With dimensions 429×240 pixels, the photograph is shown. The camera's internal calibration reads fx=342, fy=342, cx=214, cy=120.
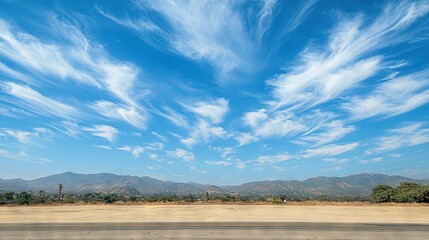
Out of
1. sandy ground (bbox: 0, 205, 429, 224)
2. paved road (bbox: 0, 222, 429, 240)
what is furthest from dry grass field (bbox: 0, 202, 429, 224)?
paved road (bbox: 0, 222, 429, 240)

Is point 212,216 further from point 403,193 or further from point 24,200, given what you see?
point 403,193

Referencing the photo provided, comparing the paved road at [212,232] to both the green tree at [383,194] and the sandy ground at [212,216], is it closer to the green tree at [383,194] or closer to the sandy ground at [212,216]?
the sandy ground at [212,216]

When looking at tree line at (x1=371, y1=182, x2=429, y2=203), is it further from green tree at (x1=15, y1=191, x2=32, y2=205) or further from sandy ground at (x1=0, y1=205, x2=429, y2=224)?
green tree at (x1=15, y1=191, x2=32, y2=205)

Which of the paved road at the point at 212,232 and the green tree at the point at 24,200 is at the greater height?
the green tree at the point at 24,200

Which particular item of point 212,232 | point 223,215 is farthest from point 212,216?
point 212,232

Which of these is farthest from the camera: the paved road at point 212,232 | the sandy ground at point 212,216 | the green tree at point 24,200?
the green tree at point 24,200

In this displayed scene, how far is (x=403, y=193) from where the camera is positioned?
44.6m

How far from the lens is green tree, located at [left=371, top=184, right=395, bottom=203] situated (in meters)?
46.6

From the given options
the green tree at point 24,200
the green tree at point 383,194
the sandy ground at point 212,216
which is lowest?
the sandy ground at point 212,216

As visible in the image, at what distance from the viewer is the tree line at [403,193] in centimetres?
4228

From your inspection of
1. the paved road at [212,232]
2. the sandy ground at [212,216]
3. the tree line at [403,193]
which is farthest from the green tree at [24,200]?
the tree line at [403,193]

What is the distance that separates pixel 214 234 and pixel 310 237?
512 centimetres

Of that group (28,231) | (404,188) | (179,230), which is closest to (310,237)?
(179,230)

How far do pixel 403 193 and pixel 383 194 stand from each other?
10.4 ft
